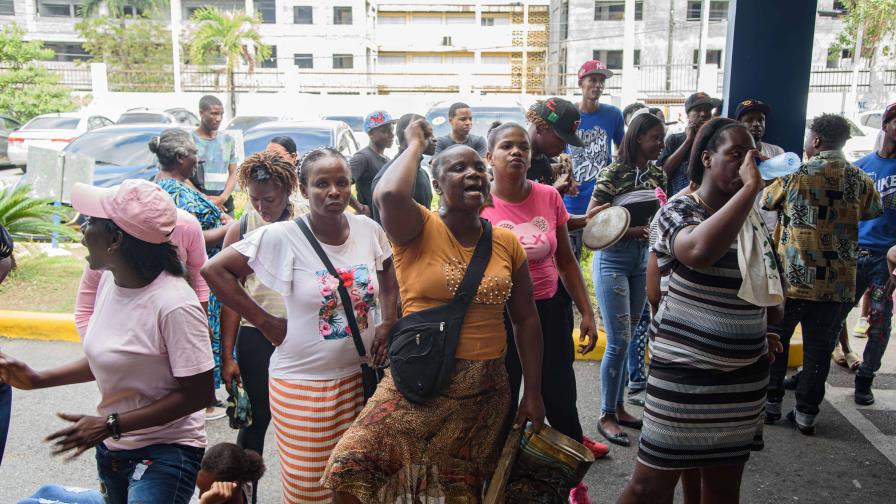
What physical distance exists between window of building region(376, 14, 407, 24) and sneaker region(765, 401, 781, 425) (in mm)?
55392

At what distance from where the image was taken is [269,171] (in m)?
3.98

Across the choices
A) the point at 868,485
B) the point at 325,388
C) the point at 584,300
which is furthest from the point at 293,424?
the point at 868,485

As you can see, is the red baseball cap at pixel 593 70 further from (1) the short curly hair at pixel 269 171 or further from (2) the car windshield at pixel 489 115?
(2) the car windshield at pixel 489 115

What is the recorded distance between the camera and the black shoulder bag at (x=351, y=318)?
309cm

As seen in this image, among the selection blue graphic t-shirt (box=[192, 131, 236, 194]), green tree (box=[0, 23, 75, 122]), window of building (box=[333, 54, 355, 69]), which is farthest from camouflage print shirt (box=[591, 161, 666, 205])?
window of building (box=[333, 54, 355, 69])

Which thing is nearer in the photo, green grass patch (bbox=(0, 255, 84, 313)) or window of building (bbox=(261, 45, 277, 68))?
green grass patch (bbox=(0, 255, 84, 313))

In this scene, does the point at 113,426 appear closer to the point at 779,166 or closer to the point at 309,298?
the point at 309,298

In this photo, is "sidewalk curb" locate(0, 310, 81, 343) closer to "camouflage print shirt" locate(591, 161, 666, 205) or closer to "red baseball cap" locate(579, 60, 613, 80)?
"camouflage print shirt" locate(591, 161, 666, 205)

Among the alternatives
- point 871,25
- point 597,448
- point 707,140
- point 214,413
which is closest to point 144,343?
point 707,140

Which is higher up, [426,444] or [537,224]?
[537,224]

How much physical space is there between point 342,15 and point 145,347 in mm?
49048

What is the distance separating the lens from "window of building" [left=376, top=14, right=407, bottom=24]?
57.0 meters

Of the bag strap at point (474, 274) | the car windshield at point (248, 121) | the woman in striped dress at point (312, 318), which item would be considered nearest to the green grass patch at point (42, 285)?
the woman in striped dress at point (312, 318)

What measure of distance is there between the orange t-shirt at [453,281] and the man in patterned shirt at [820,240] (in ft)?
8.45
